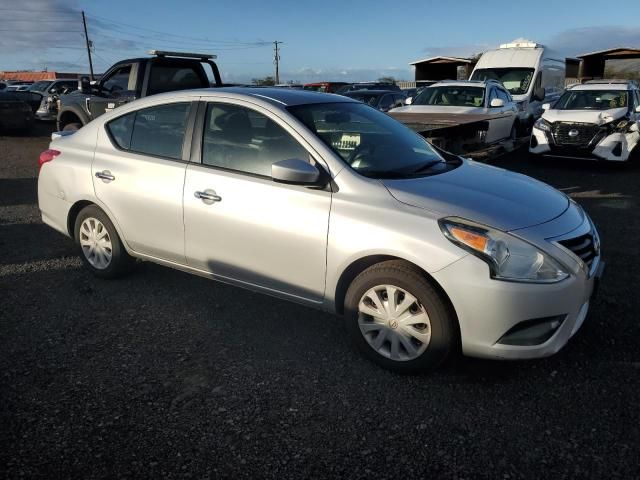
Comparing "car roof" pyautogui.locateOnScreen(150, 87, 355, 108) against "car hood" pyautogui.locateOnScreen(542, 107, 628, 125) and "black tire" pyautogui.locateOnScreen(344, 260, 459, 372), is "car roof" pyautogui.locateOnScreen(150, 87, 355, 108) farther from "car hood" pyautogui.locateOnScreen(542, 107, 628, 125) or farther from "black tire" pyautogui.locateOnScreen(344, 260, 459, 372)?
"car hood" pyautogui.locateOnScreen(542, 107, 628, 125)

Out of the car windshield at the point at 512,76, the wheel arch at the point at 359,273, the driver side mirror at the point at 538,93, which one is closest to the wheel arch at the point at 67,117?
the wheel arch at the point at 359,273

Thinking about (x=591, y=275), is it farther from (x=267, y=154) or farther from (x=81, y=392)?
(x=81, y=392)

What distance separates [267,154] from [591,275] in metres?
2.16

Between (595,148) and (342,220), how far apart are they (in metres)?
8.99

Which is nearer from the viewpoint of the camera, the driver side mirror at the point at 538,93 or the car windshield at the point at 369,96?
the driver side mirror at the point at 538,93

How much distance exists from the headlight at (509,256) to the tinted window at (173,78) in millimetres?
7716

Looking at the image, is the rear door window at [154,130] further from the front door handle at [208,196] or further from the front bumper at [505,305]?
the front bumper at [505,305]

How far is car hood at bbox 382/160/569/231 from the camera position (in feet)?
9.91

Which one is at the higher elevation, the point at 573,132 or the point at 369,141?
the point at 369,141

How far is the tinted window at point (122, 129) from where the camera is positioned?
4340 mm

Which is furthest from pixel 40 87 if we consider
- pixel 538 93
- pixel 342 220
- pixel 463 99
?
pixel 342 220

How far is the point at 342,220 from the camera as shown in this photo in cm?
318

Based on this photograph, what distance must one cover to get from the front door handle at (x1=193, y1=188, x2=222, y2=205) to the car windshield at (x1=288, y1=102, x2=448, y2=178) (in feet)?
2.56

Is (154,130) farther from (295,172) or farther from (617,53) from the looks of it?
(617,53)
